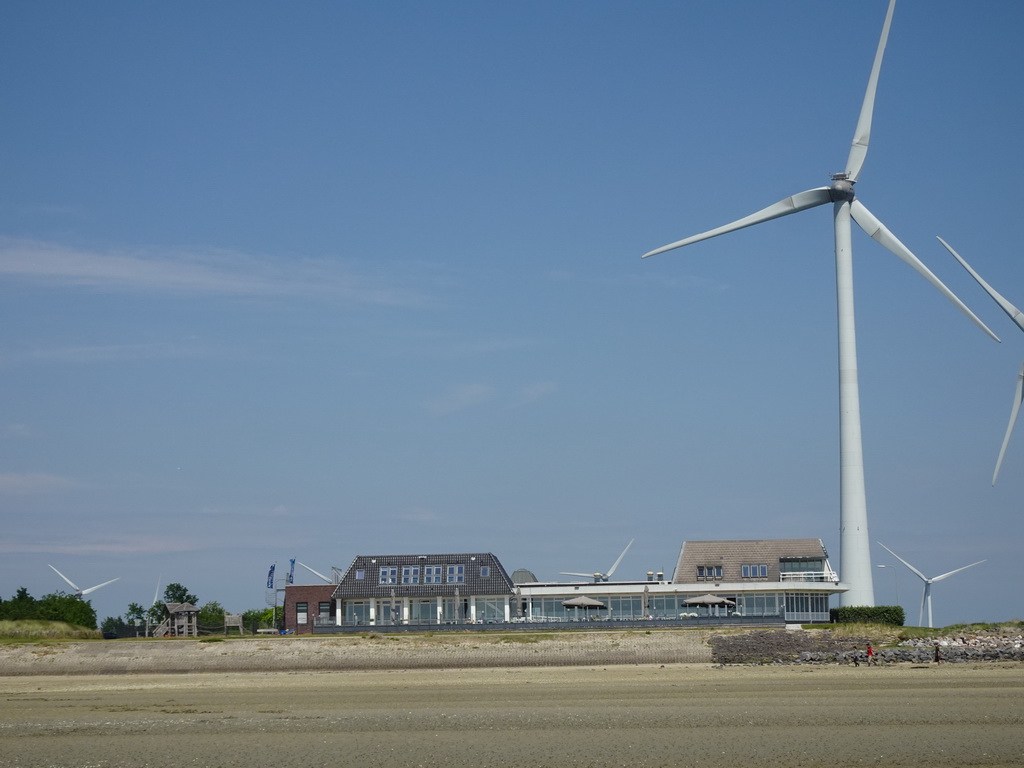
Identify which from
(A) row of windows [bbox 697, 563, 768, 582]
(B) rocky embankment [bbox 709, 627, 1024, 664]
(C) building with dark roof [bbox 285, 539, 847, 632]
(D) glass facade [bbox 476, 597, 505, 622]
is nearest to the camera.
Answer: (B) rocky embankment [bbox 709, 627, 1024, 664]

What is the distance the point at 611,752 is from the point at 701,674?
21024 millimetres

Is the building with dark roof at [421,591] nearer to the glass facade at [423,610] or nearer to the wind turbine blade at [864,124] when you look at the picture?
the glass facade at [423,610]

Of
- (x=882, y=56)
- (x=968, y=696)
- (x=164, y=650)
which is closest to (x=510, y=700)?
(x=968, y=696)

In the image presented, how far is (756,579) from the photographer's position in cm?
8469

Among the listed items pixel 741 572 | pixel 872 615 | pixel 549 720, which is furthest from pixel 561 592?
pixel 549 720

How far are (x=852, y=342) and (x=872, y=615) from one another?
52.8 ft

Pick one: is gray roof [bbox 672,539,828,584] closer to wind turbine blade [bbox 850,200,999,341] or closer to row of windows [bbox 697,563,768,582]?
row of windows [bbox 697,563,768,582]

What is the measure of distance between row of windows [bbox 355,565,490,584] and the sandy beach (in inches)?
1241

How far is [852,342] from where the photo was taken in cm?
7156

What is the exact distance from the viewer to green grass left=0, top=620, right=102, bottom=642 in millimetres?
72250

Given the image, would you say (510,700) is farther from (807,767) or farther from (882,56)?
(882,56)

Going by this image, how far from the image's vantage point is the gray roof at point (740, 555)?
8556 cm

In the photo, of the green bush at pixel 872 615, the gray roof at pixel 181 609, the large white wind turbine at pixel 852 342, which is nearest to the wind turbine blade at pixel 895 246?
the large white wind turbine at pixel 852 342

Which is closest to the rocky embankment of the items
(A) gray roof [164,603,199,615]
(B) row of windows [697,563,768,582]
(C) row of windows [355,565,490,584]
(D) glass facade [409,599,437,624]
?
(B) row of windows [697,563,768,582]
